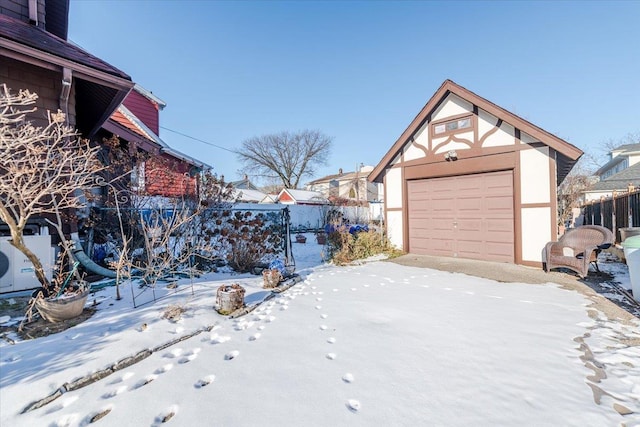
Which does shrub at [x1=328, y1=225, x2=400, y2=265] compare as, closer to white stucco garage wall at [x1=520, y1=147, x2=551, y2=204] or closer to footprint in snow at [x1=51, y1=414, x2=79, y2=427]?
white stucco garage wall at [x1=520, y1=147, x2=551, y2=204]

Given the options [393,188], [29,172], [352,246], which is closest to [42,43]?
[29,172]

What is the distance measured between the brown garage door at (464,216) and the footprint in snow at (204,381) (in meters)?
7.38

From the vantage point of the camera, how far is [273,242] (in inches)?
263

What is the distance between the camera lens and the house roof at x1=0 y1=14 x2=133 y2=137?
14.3ft

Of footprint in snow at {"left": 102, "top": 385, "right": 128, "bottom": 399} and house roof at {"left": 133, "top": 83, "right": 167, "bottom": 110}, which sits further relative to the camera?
house roof at {"left": 133, "top": 83, "right": 167, "bottom": 110}

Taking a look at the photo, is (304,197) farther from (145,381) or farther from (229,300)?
(145,381)

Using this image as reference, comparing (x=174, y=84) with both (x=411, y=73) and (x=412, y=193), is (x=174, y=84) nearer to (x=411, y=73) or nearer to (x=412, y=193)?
(x=411, y=73)

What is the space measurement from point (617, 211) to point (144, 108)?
20.5m

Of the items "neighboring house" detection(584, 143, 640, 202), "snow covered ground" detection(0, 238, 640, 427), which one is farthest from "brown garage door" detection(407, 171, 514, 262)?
"neighboring house" detection(584, 143, 640, 202)

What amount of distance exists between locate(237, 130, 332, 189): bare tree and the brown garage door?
29.9m

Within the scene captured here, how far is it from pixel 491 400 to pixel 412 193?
7.35 m

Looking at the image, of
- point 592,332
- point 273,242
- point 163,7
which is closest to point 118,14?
point 163,7

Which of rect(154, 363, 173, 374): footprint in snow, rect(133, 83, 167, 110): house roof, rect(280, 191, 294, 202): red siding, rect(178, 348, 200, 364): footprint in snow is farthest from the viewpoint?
rect(280, 191, 294, 202): red siding

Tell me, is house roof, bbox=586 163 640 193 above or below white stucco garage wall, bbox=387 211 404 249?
above
